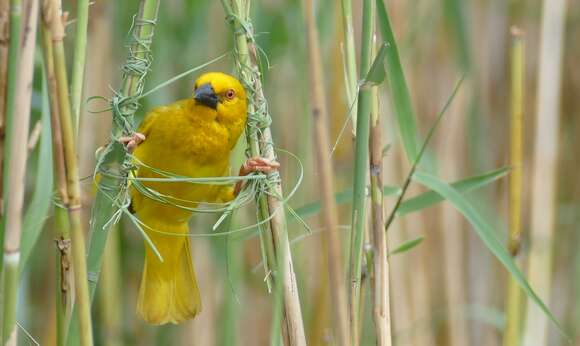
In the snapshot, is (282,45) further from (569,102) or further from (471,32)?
(569,102)

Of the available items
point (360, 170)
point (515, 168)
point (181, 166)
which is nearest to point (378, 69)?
point (360, 170)

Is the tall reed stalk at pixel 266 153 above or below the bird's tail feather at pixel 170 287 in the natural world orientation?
above

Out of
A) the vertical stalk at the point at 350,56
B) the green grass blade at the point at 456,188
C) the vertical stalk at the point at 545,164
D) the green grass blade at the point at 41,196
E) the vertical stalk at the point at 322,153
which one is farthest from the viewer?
the vertical stalk at the point at 545,164

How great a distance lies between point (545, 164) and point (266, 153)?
1.07 metres

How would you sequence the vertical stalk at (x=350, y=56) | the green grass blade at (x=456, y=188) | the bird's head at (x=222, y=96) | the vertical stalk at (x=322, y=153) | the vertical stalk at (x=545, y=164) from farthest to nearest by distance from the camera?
the vertical stalk at (x=545, y=164)
the bird's head at (x=222, y=96)
the green grass blade at (x=456, y=188)
the vertical stalk at (x=350, y=56)
the vertical stalk at (x=322, y=153)

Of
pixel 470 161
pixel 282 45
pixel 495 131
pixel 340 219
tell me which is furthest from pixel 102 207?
pixel 495 131

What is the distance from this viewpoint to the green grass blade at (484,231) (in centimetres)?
113

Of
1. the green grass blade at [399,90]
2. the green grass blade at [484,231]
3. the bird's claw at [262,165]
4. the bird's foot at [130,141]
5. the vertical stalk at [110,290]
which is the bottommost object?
the vertical stalk at [110,290]

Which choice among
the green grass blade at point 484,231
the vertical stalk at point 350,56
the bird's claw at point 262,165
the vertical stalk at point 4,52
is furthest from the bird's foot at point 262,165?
the vertical stalk at point 4,52

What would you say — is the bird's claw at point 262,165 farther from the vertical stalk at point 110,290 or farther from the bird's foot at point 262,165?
the vertical stalk at point 110,290

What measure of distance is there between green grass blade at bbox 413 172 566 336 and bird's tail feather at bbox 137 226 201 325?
0.49 meters

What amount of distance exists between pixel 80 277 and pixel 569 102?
6.59ft

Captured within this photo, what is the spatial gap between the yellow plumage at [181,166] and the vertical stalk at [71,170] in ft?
1.74

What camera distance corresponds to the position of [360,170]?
3.08 ft
